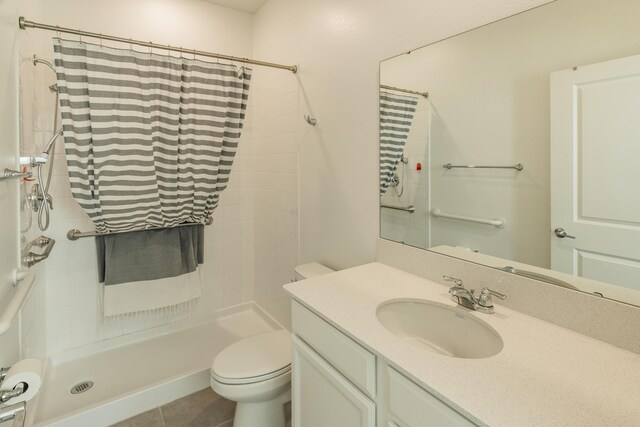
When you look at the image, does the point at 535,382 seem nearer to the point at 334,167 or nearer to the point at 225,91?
the point at 334,167

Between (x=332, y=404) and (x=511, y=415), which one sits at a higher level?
(x=511, y=415)

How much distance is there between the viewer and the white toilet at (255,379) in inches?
59.0

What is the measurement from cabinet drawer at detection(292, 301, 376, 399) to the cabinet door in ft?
0.09

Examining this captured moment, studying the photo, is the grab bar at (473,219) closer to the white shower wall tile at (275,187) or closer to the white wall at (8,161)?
the white shower wall tile at (275,187)

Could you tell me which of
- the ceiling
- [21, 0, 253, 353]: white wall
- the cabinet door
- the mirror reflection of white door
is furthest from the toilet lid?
the ceiling

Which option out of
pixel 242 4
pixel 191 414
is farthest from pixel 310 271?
pixel 242 4

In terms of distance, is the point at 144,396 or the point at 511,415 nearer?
the point at 511,415

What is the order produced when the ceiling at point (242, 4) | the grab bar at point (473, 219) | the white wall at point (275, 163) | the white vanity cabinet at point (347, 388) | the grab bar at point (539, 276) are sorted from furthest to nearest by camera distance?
→ the ceiling at point (242, 4) → the white wall at point (275, 163) → the grab bar at point (473, 219) → the grab bar at point (539, 276) → the white vanity cabinet at point (347, 388)

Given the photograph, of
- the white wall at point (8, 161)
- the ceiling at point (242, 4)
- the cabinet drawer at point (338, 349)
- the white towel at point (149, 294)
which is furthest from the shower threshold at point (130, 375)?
the ceiling at point (242, 4)

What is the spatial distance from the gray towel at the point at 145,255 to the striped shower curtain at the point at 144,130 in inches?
7.6

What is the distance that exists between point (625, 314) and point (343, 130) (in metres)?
1.37

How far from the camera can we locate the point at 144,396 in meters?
1.86

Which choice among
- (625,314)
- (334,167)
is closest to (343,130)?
(334,167)

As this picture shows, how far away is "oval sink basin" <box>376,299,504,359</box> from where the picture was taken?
1.05 meters
